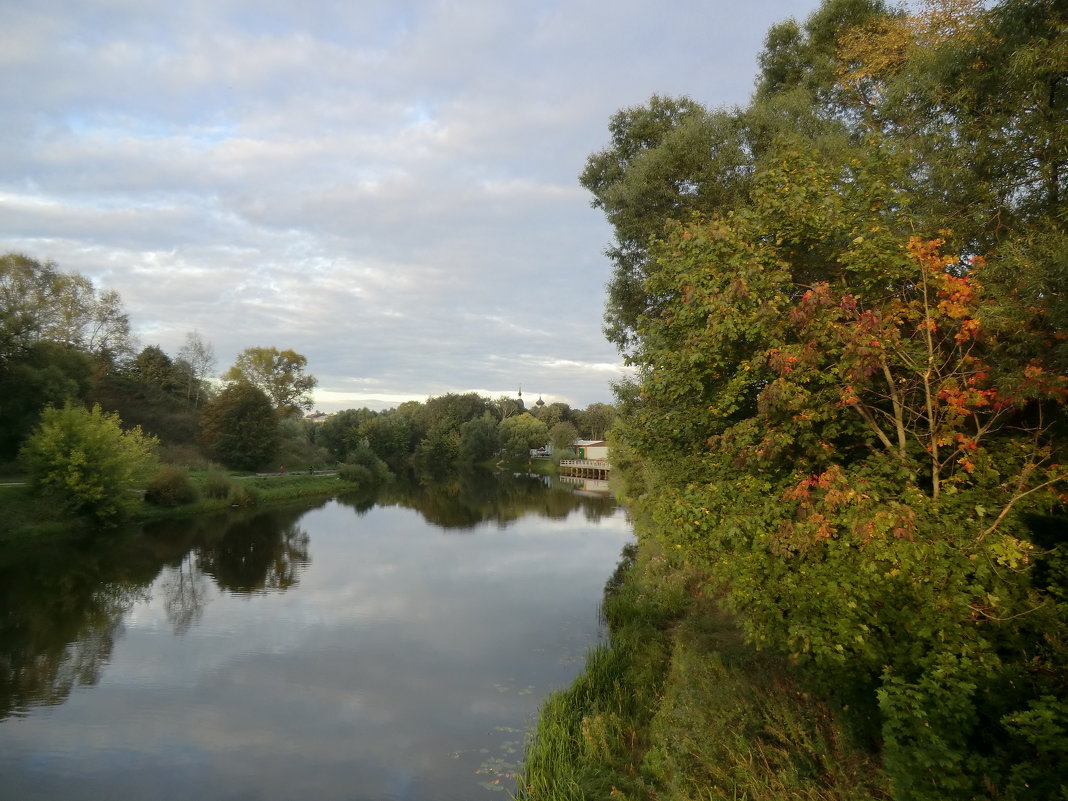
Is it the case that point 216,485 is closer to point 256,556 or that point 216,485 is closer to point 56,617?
point 256,556

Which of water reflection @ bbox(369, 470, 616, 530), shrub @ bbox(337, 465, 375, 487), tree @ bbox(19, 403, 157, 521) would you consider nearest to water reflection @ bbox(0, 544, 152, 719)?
tree @ bbox(19, 403, 157, 521)

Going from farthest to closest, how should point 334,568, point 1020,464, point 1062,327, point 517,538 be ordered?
point 517,538
point 334,568
point 1020,464
point 1062,327

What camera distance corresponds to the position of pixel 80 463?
27.3 metres

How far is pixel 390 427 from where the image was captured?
7788 cm

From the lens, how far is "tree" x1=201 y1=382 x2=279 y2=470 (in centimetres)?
5016

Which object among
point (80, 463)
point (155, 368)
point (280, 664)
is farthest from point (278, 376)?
point (280, 664)

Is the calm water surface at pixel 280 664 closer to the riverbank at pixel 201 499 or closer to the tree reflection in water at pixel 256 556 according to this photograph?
the tree reflection in water at pixel 256 556

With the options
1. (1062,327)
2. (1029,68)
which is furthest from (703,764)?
(1029,68)

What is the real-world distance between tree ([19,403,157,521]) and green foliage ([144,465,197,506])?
4.57 m

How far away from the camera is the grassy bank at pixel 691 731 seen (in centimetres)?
571

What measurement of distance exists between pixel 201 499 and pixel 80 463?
34.4ft

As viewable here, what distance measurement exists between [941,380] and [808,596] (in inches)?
105

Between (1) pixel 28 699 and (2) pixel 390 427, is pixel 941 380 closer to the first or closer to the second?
(1) pixel 28 699

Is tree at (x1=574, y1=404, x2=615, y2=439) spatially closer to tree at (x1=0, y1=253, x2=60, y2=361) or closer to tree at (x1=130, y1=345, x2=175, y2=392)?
tree at (x1=130, y1=345, x2=175, y2=392)
